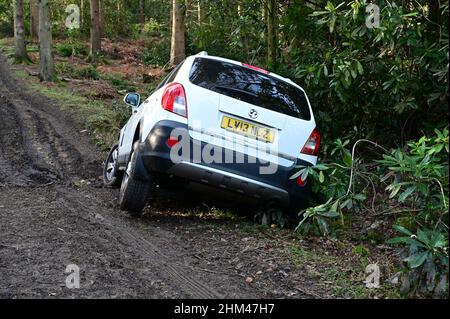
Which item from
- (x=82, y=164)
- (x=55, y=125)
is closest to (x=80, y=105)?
(x=55, y=125)

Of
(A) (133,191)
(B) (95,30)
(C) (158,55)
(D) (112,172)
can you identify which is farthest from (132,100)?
(C) (158,55)

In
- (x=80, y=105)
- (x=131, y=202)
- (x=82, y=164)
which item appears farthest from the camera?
(x=80, y=105)

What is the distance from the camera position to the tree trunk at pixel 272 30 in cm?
994

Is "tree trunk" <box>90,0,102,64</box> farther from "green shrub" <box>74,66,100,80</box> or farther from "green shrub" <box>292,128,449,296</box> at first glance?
"green shrub" <box>292,128,449,296</box>

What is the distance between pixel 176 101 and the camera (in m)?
5.41

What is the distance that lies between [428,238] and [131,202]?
2980 mm

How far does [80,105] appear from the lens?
1395 centimetres

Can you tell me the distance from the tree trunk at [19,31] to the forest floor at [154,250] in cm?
1594

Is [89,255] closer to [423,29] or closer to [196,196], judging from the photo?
[196,196]

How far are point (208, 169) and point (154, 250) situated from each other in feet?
3.02

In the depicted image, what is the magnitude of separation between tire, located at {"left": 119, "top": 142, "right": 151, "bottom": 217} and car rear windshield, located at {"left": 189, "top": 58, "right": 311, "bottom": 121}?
1.03 metres

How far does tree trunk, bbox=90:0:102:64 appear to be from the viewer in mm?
23547

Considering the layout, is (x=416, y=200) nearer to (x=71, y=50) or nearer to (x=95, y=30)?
(x=95, y=30)

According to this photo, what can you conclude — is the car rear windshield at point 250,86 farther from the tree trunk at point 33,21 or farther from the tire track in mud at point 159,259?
the tree trunk at point 33,21
